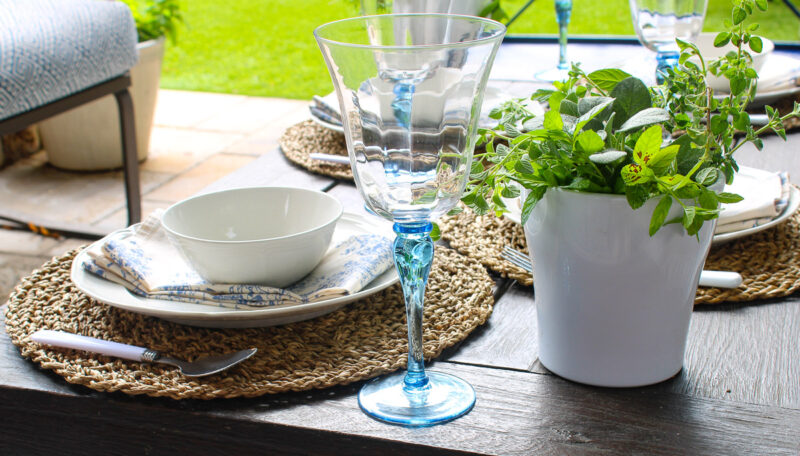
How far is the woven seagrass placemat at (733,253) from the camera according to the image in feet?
2.17

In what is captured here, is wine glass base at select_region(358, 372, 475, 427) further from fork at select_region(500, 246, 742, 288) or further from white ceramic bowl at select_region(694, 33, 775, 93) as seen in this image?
white ceramic bowl at select_region(694, 33, 775, 93)

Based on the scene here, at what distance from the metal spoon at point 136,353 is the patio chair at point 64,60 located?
1084 mm

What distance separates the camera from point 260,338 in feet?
2.06

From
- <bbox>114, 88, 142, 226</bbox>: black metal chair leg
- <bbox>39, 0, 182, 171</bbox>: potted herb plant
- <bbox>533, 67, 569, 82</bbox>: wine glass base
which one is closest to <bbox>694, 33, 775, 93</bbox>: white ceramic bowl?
<bbox>533, 67, 569, 82</bbox>: wine glass base

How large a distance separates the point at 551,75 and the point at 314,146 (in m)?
0.53

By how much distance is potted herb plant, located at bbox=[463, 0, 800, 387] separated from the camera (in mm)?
482

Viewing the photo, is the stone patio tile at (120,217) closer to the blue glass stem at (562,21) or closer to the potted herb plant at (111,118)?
the potted herb plant at (111,118)

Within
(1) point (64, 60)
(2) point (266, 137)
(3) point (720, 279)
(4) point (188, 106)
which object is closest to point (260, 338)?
(3) point (720, 279)

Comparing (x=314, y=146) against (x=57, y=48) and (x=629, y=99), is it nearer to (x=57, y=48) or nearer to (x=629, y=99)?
(x=629, y=99)

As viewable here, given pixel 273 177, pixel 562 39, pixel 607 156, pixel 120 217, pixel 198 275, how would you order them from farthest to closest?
pixel 120 217 → pixel 562 39 → pixel 273 177 → pixel 198 275 → pixel 607 156

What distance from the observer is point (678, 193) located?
477 mm

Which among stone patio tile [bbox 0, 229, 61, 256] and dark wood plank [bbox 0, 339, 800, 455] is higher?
dark wood plank [bbox 0, 339, 800, 455]

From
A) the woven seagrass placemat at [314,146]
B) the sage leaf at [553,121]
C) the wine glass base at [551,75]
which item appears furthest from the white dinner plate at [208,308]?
the wine glass base at [551,75]

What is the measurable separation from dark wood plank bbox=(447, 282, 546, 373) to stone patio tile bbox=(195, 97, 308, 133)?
2495mm
